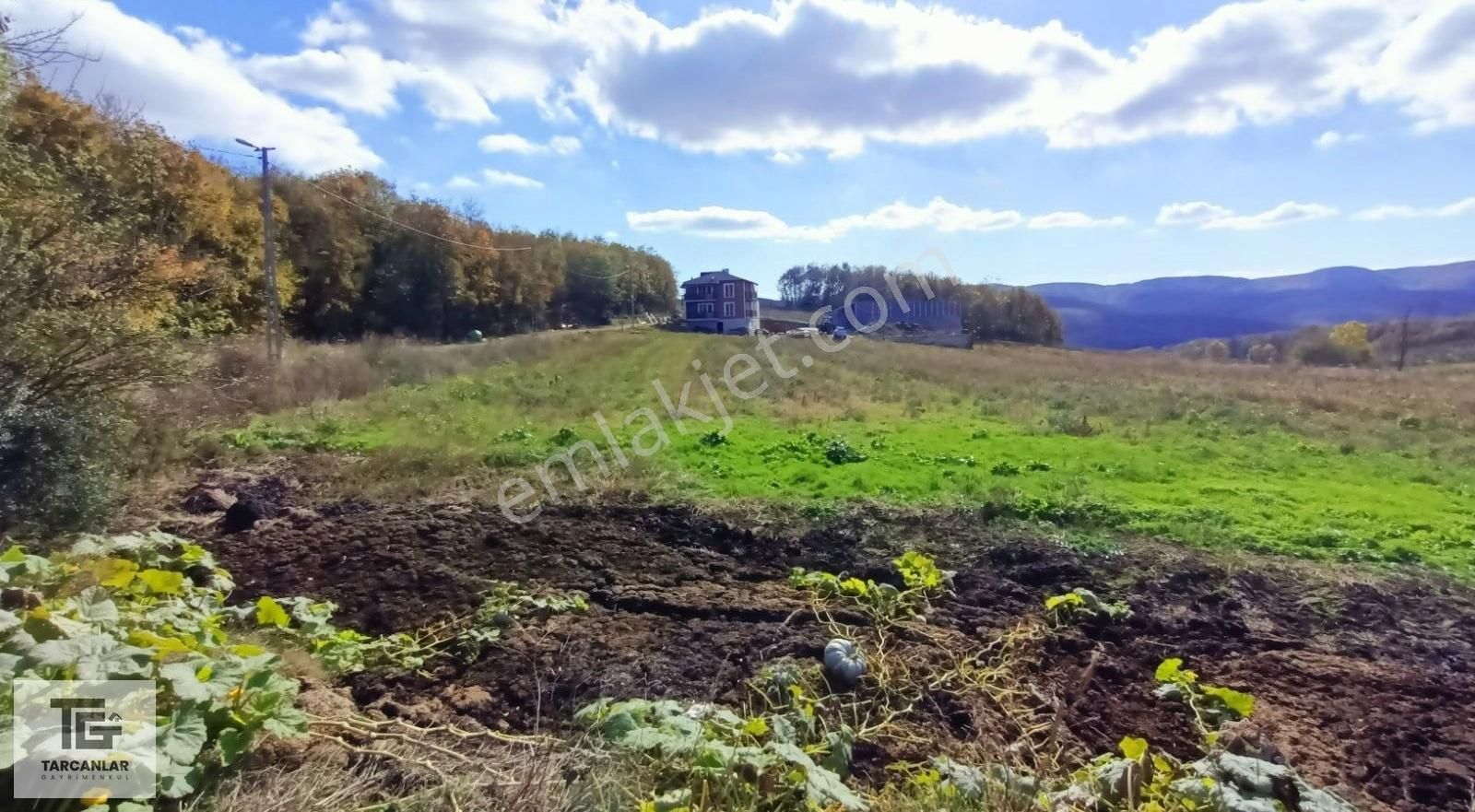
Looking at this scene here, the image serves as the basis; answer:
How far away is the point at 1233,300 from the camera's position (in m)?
119

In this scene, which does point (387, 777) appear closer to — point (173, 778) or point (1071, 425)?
point (173, 778)

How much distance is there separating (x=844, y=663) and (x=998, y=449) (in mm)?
7540

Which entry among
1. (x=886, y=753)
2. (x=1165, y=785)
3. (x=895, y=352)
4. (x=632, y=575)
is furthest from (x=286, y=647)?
(x=895, y=352)

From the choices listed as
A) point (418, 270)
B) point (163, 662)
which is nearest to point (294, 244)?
point (418, 270)

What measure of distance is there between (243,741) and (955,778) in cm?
253

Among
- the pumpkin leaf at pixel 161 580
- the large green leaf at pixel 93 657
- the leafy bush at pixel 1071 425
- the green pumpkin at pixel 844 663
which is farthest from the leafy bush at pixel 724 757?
the leafy bush at pixel 1071 425

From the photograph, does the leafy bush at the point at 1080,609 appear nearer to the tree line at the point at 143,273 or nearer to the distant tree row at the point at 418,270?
the tree line at the point at 143,273

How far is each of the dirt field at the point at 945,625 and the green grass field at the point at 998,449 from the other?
1.03 m

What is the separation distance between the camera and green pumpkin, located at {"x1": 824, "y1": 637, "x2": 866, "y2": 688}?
4.00 meters

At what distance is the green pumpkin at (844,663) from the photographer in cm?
400

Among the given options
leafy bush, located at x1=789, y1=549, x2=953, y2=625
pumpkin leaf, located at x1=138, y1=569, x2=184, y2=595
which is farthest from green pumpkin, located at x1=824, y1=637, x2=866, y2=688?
pumpkin leaf, located at x1=138, y1=569, x2=184, y2=595

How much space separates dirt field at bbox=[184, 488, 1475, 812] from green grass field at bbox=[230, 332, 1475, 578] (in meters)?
1.03

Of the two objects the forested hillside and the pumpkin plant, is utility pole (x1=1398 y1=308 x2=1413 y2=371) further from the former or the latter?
the pumpkin plant

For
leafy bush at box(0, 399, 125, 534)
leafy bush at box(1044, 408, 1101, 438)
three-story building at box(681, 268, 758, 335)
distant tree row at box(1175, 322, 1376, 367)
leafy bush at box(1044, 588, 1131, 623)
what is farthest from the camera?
three-story building at box(681, 268, 758, 335)
